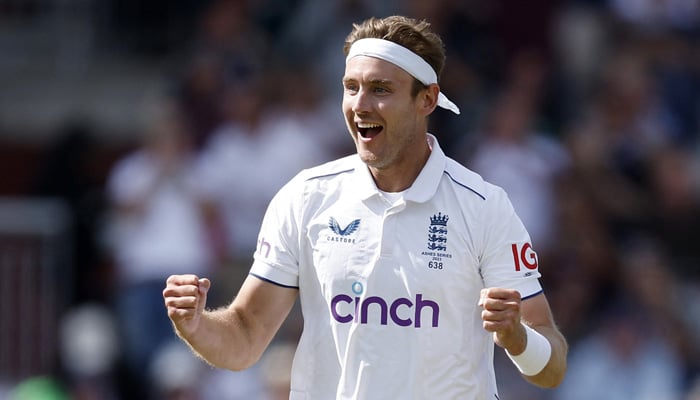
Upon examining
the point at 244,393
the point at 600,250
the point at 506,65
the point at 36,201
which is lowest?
the point at 244,393

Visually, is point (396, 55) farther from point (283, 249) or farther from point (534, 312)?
point (534, 312)

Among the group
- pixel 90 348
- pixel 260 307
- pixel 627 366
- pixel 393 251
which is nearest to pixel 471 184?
pixel 393 251

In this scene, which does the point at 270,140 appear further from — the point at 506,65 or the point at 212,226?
the point at 506,65

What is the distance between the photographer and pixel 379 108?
5809 millimetres

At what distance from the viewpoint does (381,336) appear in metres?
5.74

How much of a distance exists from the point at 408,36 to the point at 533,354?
1.35 meters

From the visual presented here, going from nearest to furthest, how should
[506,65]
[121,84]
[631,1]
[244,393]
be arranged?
[244,393]
[506,65]
[631,1]
[121,84]

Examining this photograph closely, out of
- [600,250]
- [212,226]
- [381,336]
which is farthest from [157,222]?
[381,336]

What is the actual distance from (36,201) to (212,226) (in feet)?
5.42

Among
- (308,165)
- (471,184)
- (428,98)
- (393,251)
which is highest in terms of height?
(308,165)

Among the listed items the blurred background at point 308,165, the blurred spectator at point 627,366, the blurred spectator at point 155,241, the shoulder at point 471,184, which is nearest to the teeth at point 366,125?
the shoulder at point 471,184

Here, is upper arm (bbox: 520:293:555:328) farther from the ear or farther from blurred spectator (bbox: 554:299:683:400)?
blurred spectator (bbox: 554:299:683:400)

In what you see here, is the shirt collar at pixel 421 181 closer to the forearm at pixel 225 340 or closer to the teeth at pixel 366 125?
the teeth at pixel 366 125

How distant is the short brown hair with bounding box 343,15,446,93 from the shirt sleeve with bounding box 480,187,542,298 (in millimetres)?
597
